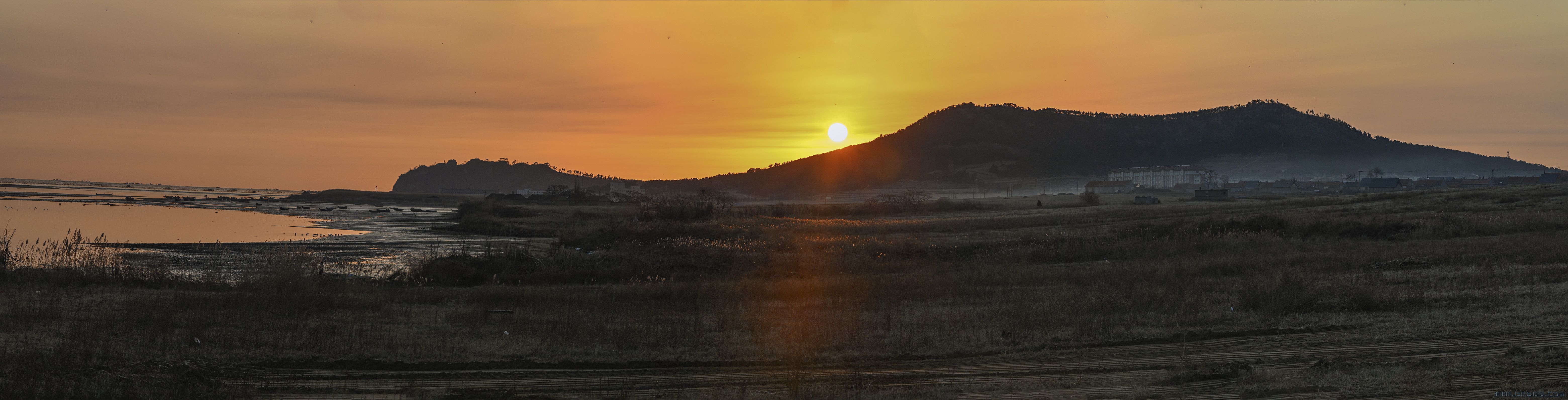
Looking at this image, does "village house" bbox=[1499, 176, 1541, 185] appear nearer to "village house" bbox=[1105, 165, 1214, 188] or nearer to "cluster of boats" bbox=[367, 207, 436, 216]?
"village house" bbox=[1105, 165, 1214, 188]

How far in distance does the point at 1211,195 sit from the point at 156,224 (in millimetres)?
99250

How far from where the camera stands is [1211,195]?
97188mm

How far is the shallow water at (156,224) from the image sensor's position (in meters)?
45.8

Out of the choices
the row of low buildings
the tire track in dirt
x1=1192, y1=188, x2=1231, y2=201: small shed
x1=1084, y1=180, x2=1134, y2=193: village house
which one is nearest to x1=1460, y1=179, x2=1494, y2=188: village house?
the row of low buildings

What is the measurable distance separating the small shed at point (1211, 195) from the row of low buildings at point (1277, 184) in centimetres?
725

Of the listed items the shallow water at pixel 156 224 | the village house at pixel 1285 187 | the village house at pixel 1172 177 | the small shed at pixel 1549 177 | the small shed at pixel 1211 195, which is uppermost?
the village house at pixel 1172 177

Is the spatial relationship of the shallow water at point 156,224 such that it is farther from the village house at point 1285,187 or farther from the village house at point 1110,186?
the village house at point 1110,186

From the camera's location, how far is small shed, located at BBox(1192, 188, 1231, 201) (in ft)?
309

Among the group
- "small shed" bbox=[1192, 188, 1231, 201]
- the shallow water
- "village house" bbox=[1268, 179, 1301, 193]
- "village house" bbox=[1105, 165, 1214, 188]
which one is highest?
"village house" bbox=[1105, 165, 1214, 188]

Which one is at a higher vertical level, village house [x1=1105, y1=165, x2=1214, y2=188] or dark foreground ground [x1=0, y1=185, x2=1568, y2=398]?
village house [x1=1105, y1=165, x2=1214, y2=188]

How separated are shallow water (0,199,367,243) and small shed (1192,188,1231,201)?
83.9 meters

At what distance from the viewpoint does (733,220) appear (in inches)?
2080

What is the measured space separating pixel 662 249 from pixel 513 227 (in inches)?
1226

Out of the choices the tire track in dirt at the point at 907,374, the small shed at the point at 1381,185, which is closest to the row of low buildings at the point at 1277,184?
the small shed at the point at 1381,185
